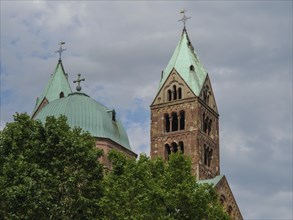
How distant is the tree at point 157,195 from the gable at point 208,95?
163 ft

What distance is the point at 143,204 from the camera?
41.0 metres

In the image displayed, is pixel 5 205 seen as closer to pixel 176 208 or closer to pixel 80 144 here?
pixel 80 144

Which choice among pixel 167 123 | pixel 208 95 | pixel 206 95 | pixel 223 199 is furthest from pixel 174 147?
pixel 223 199

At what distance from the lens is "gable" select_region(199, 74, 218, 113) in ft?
307

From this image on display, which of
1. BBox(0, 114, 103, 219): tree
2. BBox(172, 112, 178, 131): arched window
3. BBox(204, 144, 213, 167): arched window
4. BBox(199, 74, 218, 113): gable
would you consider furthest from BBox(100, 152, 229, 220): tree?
BBox(199, 74, 218, 113): gable

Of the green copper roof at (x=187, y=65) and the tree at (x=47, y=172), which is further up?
the green copper roof at (x=187, y=65)

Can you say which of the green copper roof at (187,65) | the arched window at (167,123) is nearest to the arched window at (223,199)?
the arched window at (167,123)

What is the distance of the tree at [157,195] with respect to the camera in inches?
1631

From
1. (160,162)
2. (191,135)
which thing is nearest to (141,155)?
(160,162)

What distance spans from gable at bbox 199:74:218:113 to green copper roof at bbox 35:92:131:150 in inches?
695

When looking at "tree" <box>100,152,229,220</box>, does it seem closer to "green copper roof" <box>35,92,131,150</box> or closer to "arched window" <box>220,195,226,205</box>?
"green copper roof" <box>35,92,131,150</box>

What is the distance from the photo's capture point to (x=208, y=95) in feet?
312

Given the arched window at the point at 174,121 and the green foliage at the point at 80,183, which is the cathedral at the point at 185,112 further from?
the green foliage at the point at 80,183

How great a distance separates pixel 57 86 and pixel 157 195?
52.8 m
